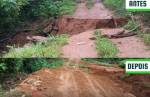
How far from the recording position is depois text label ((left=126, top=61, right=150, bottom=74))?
251cm

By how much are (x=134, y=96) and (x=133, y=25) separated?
0.47 meters

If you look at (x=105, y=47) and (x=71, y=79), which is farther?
(x=71, y=79)

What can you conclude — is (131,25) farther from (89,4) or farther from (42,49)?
(42,49)

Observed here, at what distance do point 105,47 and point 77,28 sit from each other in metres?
0.23

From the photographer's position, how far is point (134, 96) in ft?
8.52

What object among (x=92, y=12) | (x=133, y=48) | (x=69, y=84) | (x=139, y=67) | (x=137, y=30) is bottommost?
(x=69, y=84)

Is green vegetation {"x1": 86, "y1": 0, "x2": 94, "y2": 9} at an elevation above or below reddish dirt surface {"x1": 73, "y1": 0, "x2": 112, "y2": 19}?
above

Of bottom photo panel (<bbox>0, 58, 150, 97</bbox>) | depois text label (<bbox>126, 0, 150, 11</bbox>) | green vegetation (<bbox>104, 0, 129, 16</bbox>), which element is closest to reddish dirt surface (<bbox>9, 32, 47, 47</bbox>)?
bottom photo panel (<bbox>0, 58, 150, 97</bbox>)

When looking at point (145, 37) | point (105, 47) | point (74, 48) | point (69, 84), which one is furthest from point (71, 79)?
point (145, 37)

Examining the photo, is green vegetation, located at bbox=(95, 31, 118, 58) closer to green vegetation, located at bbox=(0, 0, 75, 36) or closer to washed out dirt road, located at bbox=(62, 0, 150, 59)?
washed out dirt road, located at bbox=(62, 0, 150, 59)

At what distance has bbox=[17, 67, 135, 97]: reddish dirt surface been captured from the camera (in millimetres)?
2590

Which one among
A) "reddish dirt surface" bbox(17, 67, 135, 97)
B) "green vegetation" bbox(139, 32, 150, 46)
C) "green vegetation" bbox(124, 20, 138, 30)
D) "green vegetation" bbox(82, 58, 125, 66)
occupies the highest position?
"green vegetation" bbox(124, 20, 138, 30)

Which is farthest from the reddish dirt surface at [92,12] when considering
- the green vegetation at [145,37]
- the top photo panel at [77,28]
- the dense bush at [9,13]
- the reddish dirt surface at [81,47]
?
the dense bush at [9,13]

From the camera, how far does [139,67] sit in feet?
8.27
